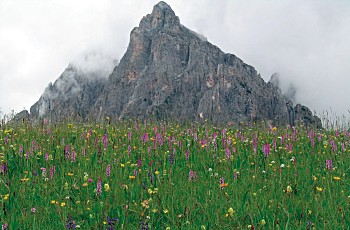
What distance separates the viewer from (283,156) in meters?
8.55

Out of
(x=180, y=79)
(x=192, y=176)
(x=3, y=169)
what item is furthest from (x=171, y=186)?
(x=180, y=79)

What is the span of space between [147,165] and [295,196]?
2.43 metres

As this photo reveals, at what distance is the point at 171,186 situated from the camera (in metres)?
6.28

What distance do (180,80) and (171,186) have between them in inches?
6301

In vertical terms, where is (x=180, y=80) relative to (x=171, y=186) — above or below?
above

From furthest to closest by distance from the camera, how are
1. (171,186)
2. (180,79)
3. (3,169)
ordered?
(180,79)
(3,169)
(171,186)

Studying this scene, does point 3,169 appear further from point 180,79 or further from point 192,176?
point 180,79

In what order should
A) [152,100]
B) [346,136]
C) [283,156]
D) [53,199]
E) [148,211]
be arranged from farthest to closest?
1. [152,100]
2. [346,136]
3. [283,156]
4. [53,199]
5. [148,211]

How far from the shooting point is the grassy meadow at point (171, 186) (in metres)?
5.31

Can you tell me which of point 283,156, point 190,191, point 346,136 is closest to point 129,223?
point 190,191

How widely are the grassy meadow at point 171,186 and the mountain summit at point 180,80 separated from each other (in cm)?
12252

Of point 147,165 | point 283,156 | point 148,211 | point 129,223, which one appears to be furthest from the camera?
point 283,156

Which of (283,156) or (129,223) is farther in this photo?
(283,156)

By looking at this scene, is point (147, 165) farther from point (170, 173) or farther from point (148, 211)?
point (148, 211)
